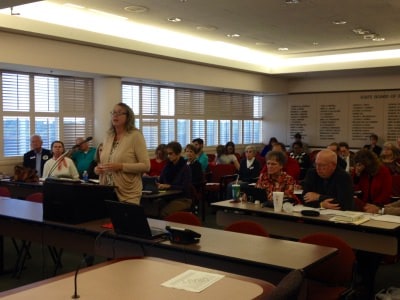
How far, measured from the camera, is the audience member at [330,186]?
4480mm

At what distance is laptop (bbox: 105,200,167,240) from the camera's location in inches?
121

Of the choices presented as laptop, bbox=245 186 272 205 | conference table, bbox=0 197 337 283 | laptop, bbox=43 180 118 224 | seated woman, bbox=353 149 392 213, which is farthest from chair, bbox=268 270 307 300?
seated woman, bbox=353 149 392 213

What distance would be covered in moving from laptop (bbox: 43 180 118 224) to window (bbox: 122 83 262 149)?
598 cm

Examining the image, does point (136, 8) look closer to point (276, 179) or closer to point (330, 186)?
point (276, 179)

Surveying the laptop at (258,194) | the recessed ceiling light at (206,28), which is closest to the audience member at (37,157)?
the recessed ceiling light at (206,28)

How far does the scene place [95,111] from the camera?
8984 millimetres

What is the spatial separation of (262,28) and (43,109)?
4.03 m

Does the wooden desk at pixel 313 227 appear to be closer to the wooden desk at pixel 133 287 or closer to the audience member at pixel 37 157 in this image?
the wooden desk at pixel 133 287

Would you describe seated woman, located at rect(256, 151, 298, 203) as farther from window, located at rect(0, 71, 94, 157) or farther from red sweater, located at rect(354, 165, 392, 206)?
window, located at rect(0, 71, 94, 157)

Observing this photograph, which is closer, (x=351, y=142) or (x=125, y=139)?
(x=125, y=139)

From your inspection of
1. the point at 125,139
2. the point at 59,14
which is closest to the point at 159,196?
the point at 125,139

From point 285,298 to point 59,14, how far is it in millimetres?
6566

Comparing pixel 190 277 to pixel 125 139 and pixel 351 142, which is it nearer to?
pixel 125 139

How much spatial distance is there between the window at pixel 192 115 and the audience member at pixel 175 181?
3623mm
